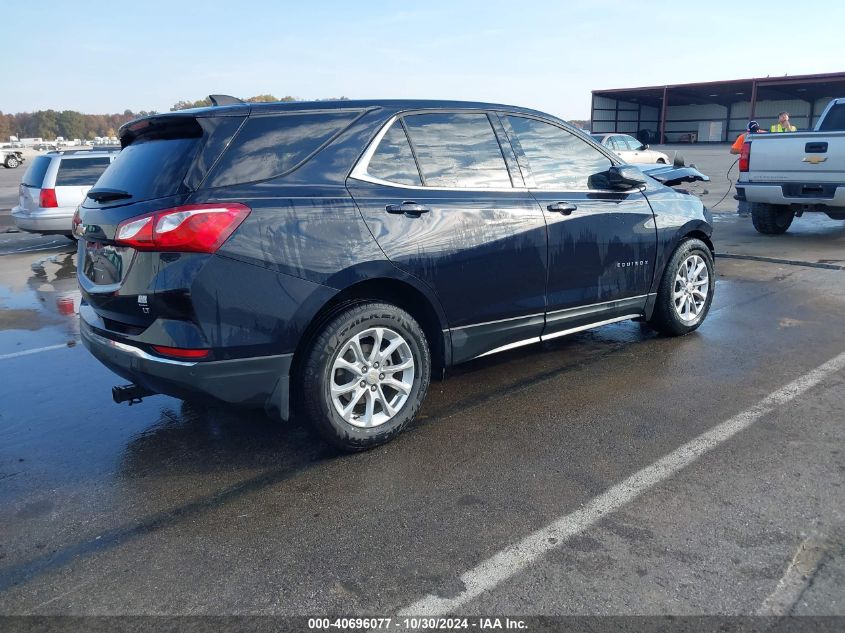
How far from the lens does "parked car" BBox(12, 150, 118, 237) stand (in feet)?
38.3

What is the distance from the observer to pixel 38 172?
39.2 feet

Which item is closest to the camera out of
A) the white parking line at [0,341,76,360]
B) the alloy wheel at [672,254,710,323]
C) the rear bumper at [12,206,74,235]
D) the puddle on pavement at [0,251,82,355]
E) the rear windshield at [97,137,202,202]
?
the rear windshield at [97,137,202,202]

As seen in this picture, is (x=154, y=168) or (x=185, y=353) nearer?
(x=185, y=353)

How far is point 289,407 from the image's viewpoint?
3.49 meters

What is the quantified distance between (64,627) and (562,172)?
3686 mm

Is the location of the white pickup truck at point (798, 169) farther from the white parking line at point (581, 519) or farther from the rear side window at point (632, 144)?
the rear side window at point (632, 144)

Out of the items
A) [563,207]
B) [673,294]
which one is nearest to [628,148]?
[673,294]

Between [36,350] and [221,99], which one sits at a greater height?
[221,99]

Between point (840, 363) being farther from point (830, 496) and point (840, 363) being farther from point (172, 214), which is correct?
point (172, 214)

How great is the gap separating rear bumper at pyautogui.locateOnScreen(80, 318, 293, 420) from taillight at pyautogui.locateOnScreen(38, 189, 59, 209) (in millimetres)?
9548

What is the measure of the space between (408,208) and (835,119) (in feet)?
32.6

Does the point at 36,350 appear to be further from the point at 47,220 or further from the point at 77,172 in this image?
the point at 77,172

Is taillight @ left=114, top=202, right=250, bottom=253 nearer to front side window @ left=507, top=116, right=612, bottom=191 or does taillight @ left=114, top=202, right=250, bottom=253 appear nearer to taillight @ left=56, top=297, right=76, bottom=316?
front side window @ left=507, top=116, right=612, bottom=191

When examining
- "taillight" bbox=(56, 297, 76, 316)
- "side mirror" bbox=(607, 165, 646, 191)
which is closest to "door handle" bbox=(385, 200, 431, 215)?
A: "side mirror" bbox=(607, 165, 646, 191)
